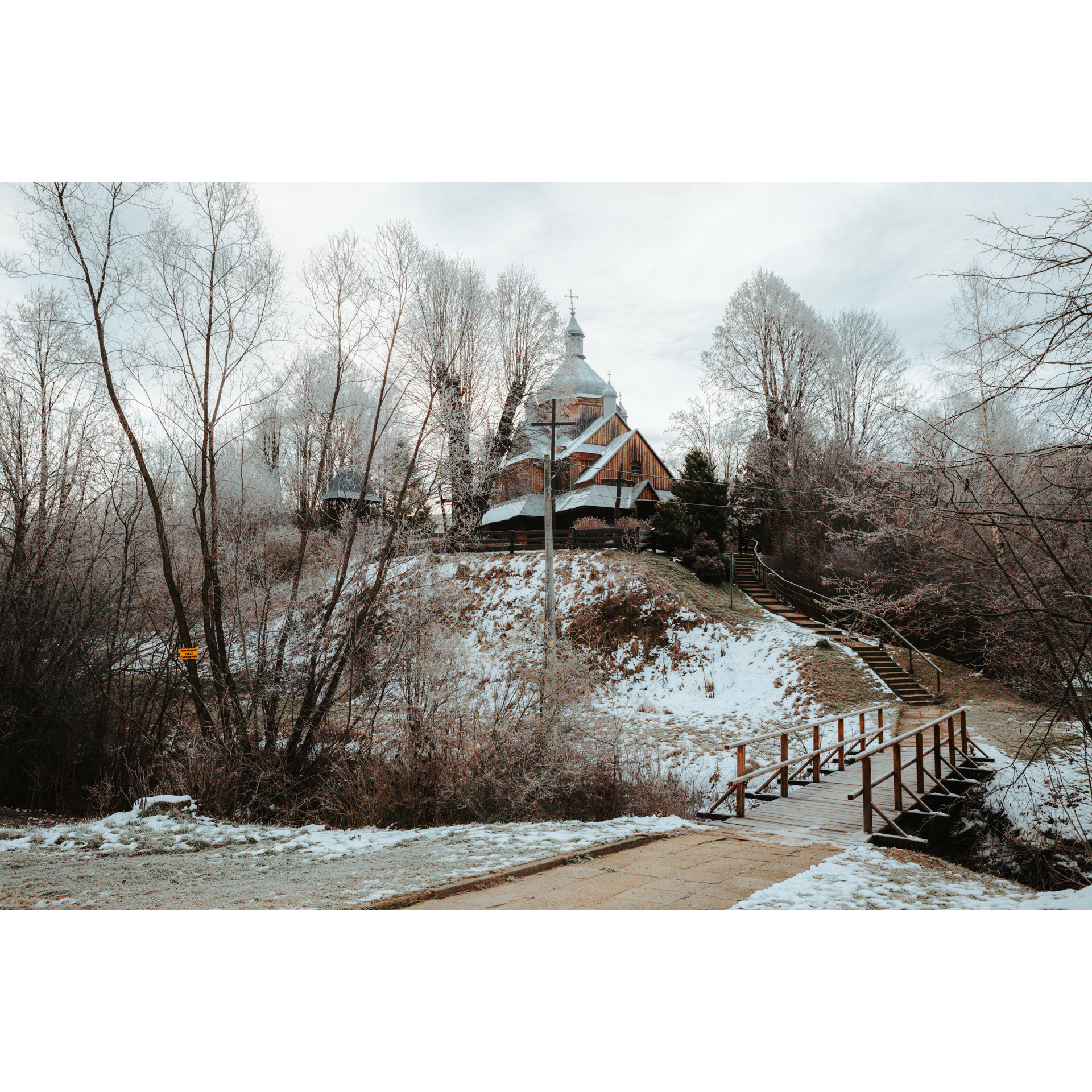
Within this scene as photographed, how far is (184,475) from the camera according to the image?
988 cm

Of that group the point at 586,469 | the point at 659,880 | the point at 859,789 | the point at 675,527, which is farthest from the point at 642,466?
the point at 659,880

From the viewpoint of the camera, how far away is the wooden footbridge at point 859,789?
6844mm

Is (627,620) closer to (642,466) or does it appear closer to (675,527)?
(675,527)

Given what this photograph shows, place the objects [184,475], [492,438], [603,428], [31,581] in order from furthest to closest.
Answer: [603,428] → [492,438] → [184,475] → [31,581]

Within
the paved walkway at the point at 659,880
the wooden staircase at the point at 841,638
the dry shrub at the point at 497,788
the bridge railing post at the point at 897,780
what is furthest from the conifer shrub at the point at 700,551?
the paved walkway at the point at 659,880

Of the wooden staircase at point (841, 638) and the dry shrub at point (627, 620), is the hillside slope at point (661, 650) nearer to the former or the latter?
the dry shrub at point (627, 620)

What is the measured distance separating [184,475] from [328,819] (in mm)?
5313

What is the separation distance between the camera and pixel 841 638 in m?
17.8

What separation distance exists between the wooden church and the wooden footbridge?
12000 millimetres

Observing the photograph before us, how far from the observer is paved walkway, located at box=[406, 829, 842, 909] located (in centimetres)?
407

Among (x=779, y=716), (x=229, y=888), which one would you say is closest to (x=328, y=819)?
(x=229, y=888)

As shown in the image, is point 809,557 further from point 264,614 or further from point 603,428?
point 264,614

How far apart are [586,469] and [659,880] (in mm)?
20730

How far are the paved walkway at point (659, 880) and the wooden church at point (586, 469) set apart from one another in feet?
48.7
